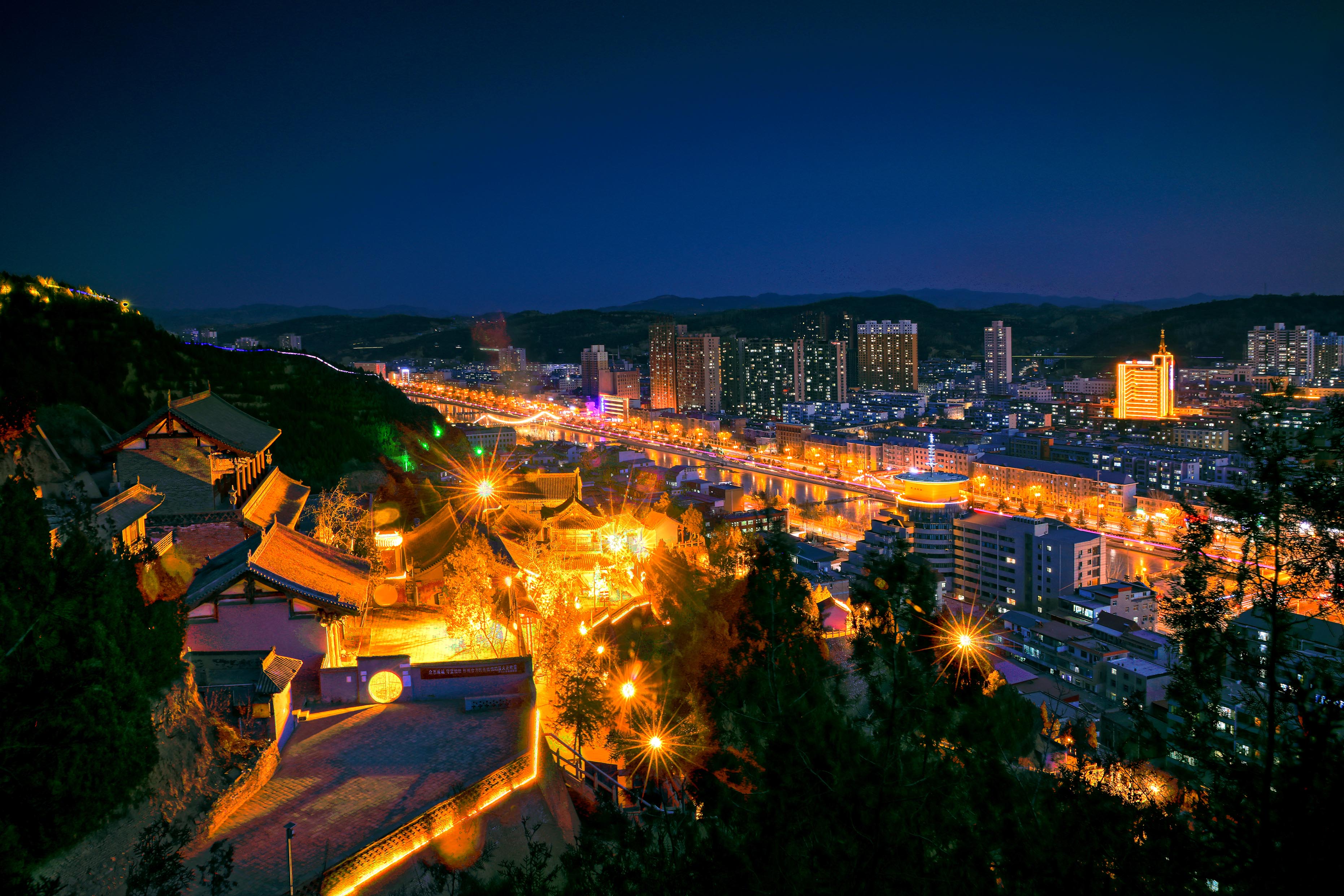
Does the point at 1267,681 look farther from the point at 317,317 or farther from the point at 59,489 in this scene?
the point at 317,317

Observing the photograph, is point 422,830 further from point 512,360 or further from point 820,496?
point 512,360

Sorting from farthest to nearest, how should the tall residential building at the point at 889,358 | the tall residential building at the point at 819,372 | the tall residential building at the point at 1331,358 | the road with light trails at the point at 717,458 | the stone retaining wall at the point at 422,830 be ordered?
the tall residential building at the point at 889,358, the tall residential building at the point at 819,372, the tall residential building at the point at 1331,358, the road with light trails at the point at 717,458, the stone retaining wall at the point at 422,830

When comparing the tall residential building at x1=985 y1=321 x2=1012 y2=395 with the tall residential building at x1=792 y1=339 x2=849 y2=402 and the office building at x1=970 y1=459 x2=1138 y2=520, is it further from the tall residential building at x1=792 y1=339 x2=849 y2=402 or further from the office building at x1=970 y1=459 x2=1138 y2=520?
the office building at x1=970 y1=459 x2=1138 y2=520

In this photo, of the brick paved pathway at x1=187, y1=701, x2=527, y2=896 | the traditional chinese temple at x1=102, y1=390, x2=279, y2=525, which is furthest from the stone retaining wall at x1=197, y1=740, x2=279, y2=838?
the traditional chinese temple at x1=102, y1=390, x2=279, y2=525

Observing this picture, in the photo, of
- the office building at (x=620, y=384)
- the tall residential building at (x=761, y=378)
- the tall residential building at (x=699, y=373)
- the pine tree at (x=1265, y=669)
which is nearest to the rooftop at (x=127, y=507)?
the pine tree at (x=1265, y=669)

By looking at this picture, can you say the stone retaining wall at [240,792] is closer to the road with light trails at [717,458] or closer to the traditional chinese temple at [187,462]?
the traditional chinese temple at [187,462]

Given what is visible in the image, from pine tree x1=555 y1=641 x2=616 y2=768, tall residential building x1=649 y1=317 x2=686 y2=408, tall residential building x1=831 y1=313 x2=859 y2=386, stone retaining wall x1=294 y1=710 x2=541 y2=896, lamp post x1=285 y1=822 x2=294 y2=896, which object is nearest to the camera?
lamp post x1=285 y1=822 x2=294 y2=896
